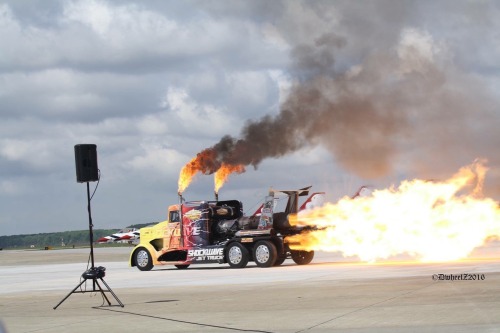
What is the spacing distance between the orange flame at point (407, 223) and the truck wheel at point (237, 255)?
205cm

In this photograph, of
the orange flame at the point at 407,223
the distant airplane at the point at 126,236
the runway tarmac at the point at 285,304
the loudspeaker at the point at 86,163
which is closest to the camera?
the runway tarmac at the point at 285,304

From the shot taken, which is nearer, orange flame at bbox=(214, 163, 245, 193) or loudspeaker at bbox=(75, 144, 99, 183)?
loudspeaker at bbox=(75, 144, 99, 183)

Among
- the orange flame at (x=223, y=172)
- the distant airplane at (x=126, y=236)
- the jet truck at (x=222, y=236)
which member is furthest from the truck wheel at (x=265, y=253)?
the distant airplane at (x=126, y=236)

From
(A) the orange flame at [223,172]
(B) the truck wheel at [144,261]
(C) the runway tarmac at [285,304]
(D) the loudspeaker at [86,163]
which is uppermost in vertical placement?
(A) the orange flame at [223,172]

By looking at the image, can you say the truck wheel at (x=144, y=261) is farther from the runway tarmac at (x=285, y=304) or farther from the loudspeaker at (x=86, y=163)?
the loudspeaker at (x=86, y=163)

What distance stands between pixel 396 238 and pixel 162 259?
10538 mm

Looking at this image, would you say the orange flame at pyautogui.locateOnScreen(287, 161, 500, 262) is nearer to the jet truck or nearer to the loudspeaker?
the jet truck

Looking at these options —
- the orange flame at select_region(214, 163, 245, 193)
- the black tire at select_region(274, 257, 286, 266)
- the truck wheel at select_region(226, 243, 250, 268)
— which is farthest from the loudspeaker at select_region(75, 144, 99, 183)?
the orange flame at select_region(214, 163, 245, 193)

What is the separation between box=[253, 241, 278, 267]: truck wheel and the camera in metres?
34.7

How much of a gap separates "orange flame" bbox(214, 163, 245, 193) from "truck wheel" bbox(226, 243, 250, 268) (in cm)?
375

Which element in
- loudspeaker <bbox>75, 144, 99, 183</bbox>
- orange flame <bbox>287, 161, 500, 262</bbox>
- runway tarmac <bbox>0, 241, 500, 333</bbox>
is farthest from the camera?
orange flame <bbox>287, 161, 500, 262</bbox>

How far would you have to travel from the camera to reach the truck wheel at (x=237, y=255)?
116 feet

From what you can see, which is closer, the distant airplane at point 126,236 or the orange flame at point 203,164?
the orange flame at point 203,164

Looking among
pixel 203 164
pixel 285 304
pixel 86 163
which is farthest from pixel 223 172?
pixel 285 304
